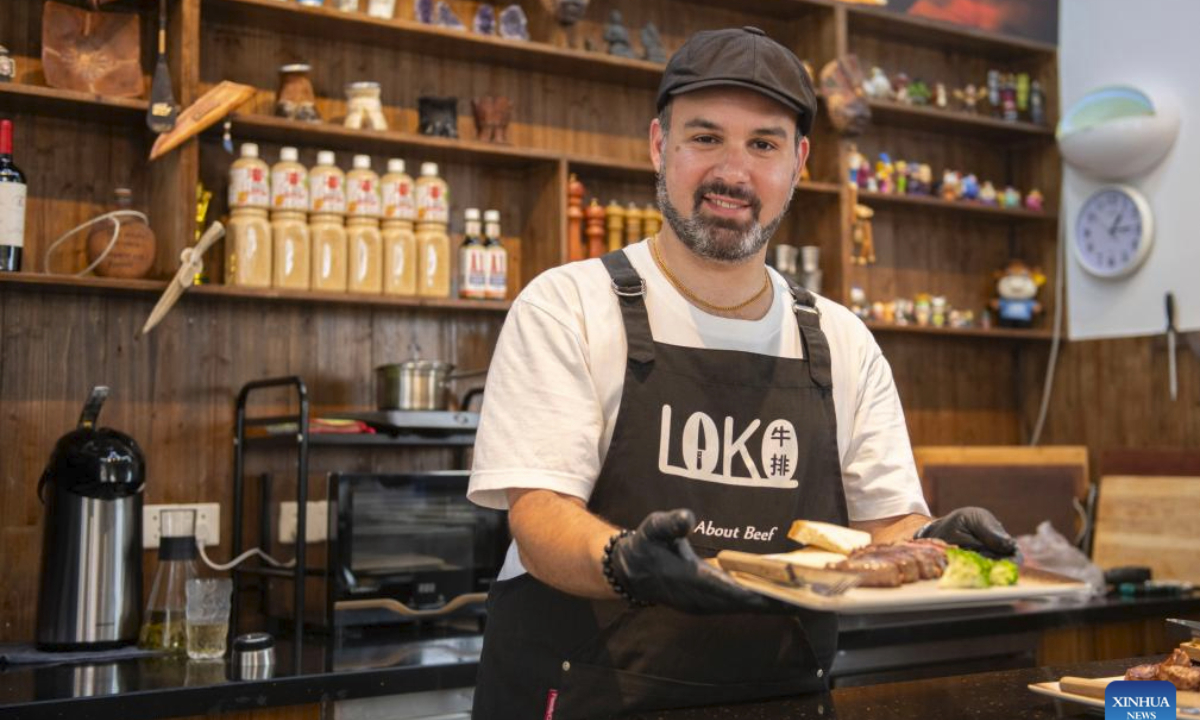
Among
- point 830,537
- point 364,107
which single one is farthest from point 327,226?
point 830,537

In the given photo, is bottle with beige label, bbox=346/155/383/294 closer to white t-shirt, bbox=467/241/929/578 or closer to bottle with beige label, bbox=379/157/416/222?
bottle with beige label, bbox=379/157/416/222

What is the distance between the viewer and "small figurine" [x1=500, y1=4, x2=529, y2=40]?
11.2 feet

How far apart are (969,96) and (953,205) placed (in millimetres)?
461

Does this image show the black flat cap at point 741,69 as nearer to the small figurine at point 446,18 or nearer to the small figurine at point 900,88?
the small figurine at point 446,18

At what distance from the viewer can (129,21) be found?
3.00 meters

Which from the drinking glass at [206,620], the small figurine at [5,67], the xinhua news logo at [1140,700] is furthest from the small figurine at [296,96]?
the xinhua news logo at [1140,700]

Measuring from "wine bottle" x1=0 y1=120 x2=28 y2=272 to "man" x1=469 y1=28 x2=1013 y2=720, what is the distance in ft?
5.36

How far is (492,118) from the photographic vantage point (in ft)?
11.1

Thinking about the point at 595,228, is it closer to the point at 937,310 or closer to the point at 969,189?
the point at 937,310

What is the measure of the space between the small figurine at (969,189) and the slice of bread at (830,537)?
10.3ft

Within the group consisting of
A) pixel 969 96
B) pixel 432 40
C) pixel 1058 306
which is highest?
pixel 969 96

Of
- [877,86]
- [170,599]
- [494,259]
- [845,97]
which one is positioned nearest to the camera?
[170,599]

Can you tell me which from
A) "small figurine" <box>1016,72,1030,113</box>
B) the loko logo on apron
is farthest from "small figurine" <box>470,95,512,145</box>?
"small figurine" <box>1016,72,1030,113</box>

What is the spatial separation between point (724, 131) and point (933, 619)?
1.90m
